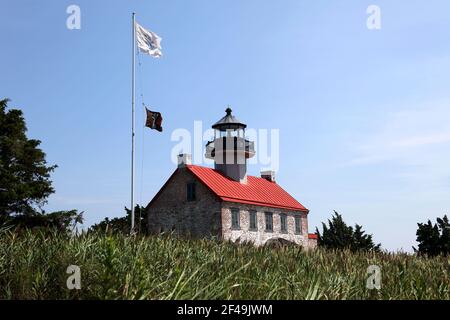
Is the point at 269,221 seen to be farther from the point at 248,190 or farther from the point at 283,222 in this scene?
the point at 248,190

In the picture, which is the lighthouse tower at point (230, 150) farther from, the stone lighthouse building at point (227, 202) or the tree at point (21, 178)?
the tree at point (21, 178)

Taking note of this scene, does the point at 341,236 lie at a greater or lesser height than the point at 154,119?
lesser

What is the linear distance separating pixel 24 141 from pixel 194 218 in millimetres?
11800

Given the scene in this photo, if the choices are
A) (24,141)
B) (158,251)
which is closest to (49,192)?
(24,141)

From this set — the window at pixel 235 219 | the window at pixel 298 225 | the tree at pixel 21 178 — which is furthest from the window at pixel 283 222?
the tree at pixel 21 178

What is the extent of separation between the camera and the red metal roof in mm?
33806

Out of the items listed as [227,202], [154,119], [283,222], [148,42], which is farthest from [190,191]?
[148,42]

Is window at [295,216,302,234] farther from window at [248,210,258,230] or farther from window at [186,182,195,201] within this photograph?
window at [186,182,195,201]

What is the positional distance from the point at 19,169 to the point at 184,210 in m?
10.9

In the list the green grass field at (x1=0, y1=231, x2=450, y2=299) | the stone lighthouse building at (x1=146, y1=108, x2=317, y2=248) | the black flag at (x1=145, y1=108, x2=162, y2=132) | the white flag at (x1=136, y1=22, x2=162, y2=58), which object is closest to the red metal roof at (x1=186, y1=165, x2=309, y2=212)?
the stone lighthouse building at (x1=146, y1=108, x2=317, y2=248)

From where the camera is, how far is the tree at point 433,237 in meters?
32.7

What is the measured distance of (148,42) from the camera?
25.9 m

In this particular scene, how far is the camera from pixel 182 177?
35094mm

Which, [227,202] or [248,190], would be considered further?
[248,190]
